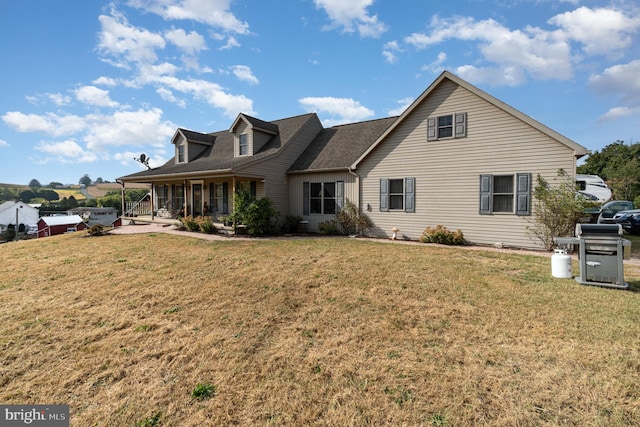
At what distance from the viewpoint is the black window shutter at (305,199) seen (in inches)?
616

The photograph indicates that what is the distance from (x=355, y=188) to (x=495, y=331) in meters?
10.2

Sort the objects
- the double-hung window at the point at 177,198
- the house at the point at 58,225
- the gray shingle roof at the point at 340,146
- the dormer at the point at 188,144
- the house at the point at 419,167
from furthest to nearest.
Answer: the house at the point at 58,225 → the dormer at the point at 188,144 → the double-hung window at the point at 177,198 → the gray shingle roof at the point at 340,146 → the house at the point at 419,167

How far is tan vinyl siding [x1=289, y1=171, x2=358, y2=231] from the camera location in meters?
14.1

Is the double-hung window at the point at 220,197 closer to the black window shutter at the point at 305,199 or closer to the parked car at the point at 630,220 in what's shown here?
the black window shutter at the point at 305,199

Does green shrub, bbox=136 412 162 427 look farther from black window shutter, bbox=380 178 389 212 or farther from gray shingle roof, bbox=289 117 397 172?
gray shingle roof, bbox=289 117 397 172

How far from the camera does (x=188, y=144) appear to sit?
804 inches

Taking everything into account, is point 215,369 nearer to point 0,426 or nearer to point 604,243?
point 0,426

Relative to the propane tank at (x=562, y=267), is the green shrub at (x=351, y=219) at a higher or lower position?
higher

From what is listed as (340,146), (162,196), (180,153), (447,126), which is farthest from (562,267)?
(162,196)

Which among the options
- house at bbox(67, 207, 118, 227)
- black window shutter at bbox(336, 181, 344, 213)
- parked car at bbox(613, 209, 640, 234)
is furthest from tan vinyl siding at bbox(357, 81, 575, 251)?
house at bbox(67, 207, 118, 227)

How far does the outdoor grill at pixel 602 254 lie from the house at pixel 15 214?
73.0m

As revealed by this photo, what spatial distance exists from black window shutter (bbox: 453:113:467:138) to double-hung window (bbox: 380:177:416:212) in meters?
2.44

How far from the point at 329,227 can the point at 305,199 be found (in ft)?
7.91

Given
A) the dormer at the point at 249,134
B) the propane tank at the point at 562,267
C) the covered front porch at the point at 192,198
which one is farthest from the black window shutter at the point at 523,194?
the dormer at the point at 249,134
